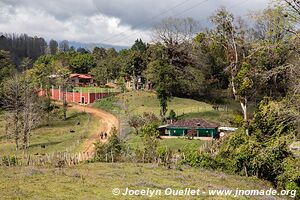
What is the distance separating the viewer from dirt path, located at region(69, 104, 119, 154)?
4403 centimetres

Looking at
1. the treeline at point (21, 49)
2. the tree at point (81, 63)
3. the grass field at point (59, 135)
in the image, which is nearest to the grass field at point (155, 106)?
the grass field at point (59, 135)

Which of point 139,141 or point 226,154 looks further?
point 139,141

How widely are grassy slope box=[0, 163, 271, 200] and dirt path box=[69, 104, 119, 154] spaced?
50.5ft

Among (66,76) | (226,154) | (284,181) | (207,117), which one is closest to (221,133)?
(207,117)

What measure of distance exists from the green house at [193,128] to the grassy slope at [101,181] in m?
17.8

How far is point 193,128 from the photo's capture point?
44594 millimetres

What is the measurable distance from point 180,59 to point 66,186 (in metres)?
56.5

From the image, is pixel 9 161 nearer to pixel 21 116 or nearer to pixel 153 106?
pixel 21 116

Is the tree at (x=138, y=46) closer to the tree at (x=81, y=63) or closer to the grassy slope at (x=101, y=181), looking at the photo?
the tree at (x=81, y=63)

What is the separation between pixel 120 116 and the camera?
198 feet

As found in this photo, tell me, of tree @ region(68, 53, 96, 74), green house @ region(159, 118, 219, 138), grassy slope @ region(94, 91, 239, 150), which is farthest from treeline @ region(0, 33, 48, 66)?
green house @ region(159, 118, 219, 138)

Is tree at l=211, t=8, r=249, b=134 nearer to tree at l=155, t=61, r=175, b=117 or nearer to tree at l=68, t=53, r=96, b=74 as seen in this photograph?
tree at l=155, t=61, r=175, b=117

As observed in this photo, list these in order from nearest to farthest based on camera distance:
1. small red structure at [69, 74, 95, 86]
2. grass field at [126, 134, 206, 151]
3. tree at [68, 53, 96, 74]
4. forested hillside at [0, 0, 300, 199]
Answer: forested hillside at [0, 0, 300, 199], grass field at [126, 134, 206, 151], small red structure at [69, 74, 95, 86], tree at [68, 53, 96, 74]

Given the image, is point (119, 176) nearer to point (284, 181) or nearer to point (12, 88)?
point (284, 181)
